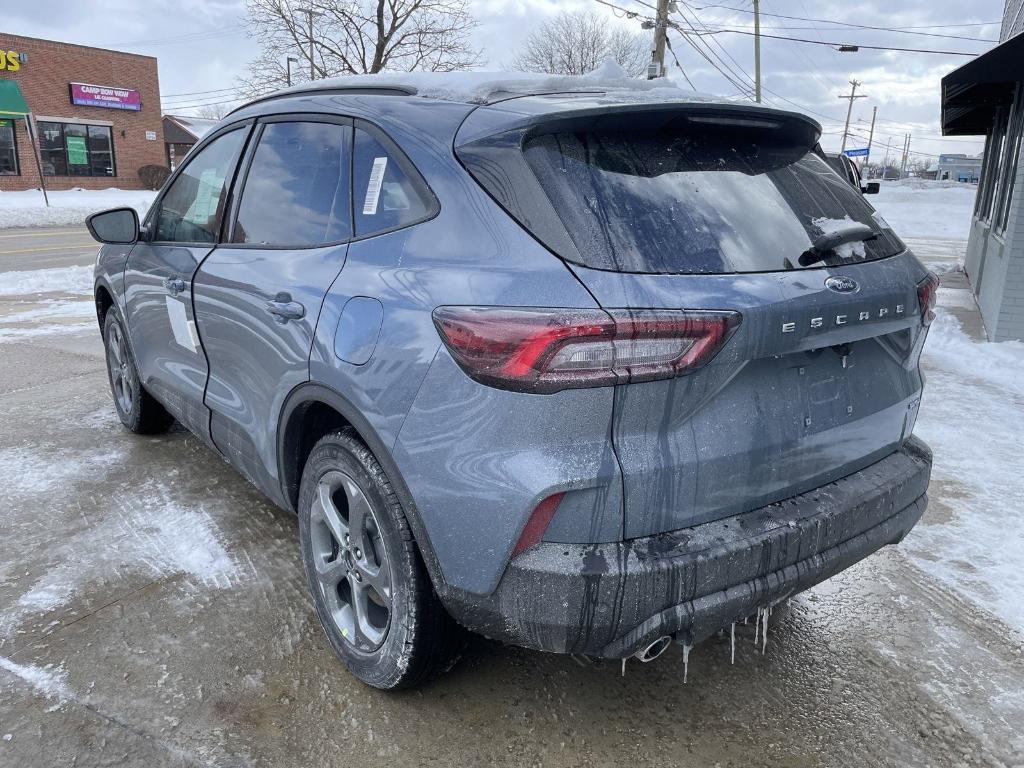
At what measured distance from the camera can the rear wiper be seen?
2.13 meters

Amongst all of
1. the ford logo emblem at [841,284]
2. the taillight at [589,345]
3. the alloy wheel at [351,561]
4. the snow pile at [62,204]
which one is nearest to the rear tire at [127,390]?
the alloy wheel at [351,561]

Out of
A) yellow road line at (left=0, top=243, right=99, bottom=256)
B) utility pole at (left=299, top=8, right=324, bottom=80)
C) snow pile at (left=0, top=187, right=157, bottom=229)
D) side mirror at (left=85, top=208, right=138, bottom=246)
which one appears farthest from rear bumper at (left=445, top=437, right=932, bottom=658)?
utility pole at (left=299, top=8, right=324, bottom=80)

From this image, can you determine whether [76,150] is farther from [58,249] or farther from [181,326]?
[181,326]

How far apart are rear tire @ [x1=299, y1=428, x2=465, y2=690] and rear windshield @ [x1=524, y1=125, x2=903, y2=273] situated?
0.90 m

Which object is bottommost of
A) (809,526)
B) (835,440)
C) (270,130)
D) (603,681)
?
(603,681)

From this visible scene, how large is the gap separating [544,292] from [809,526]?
3.08ft

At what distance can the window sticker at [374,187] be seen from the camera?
2379 mm

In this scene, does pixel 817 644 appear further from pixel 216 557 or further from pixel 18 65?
pixel 18 65

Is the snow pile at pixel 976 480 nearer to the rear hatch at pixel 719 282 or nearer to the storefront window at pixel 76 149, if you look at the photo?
the rear hatch at pixel 719 282

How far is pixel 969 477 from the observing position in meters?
4.24

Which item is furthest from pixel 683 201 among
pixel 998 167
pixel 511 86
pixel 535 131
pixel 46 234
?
pixel 46 234

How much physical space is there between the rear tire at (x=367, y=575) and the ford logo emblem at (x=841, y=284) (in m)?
1.29

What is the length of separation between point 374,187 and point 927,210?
43.7 meters

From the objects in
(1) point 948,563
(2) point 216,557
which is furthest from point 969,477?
(2) point 216,557
